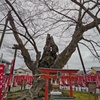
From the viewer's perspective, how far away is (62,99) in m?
4.79

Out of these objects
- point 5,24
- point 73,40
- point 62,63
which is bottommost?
point 62,63

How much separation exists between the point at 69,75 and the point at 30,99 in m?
3.93

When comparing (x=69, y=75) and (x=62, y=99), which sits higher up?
(x=69, y=75)

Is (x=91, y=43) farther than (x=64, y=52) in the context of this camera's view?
Yes

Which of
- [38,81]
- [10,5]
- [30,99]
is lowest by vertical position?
[30,99]

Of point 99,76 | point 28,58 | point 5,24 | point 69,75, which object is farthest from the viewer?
point 99,76

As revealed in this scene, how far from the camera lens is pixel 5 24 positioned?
971 cm

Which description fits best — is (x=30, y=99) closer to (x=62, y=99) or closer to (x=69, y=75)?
(x=69, y=75)

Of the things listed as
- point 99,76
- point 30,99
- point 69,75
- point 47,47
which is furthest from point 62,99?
point 99,76

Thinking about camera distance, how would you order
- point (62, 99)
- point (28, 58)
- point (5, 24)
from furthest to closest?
point (28, 58) → point (5, 24) → point (62, 99)

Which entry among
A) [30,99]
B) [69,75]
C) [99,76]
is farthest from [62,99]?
[99,76]

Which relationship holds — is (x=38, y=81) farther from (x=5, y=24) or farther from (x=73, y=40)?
(x=5, y=24)

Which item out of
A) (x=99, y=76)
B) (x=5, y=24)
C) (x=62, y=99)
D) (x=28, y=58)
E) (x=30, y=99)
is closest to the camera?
(x=62, y=99)

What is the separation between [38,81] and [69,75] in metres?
3.89
